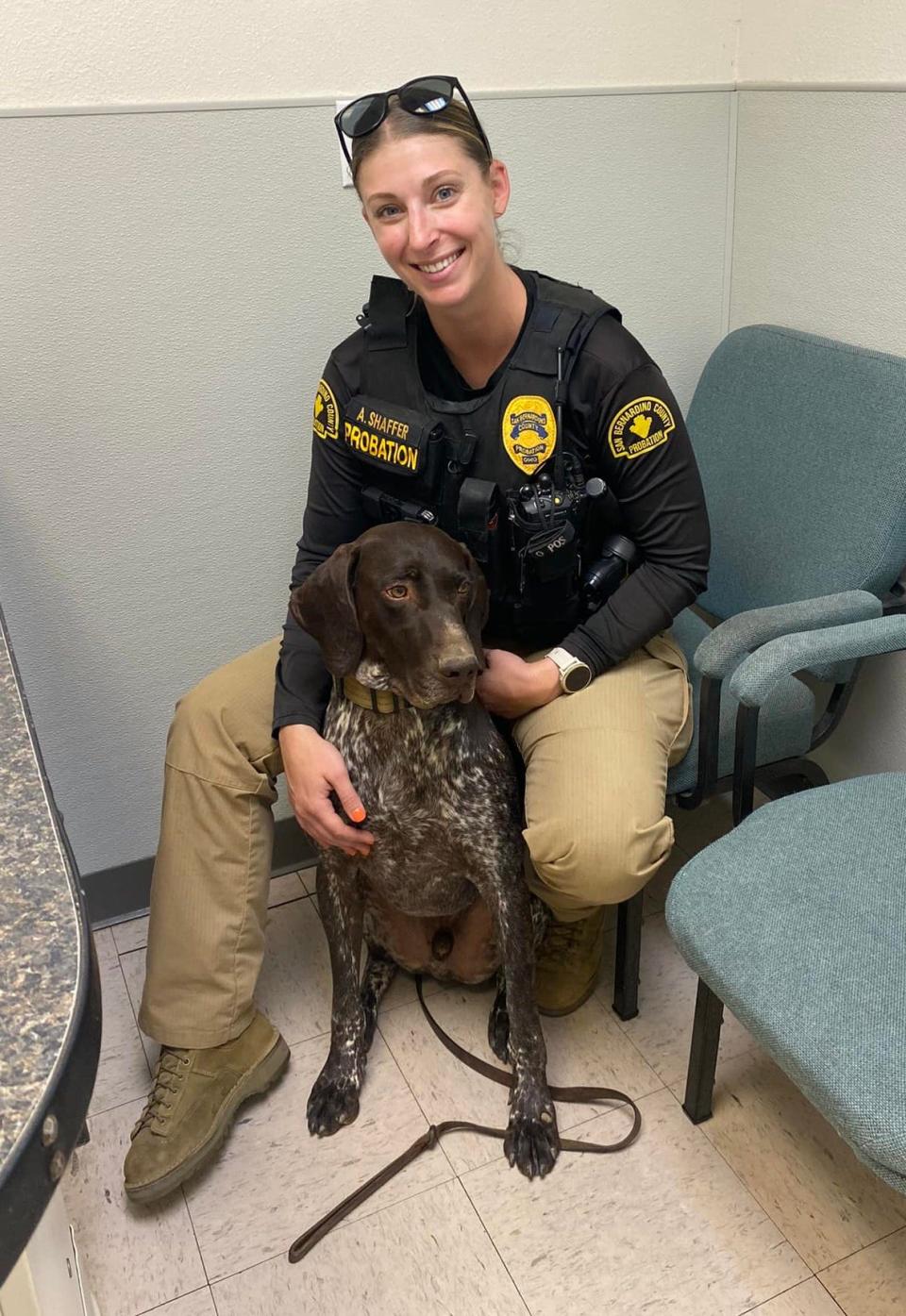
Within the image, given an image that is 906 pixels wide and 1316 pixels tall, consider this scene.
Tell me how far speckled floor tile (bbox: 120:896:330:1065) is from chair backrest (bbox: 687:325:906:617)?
1.07 m

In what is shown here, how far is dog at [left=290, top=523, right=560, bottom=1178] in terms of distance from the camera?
161cm

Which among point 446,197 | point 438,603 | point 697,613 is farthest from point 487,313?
point 697,613

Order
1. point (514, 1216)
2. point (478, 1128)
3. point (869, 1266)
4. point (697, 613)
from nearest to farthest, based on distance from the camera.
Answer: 1. point (869, 1266)
2. point (514, 1216)
3. point (478, 1128)
4. point (697, 613)

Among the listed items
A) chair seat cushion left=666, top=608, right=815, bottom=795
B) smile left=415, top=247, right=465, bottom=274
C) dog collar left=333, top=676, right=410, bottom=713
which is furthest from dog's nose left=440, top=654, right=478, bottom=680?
smile left=415, top=247, right=465, bottom=274

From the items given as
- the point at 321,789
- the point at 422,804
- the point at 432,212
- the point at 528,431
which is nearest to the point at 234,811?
the point at 321,789

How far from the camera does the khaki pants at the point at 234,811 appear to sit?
1.76m

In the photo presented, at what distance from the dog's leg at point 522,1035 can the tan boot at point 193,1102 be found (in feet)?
1.44

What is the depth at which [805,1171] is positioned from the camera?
67.4 inches

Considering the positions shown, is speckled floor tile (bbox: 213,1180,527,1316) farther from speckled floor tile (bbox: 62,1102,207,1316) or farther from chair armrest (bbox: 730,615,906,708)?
chair armrest (bbox: 730,615,906,708)

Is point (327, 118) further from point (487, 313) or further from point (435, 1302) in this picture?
point (435, 1302)

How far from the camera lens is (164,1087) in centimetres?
182

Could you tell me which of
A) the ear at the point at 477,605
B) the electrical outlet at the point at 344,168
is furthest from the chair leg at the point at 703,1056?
the electrical outlet at the point at 344,168

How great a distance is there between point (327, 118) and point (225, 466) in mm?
649

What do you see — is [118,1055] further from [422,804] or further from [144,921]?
[422,804]
